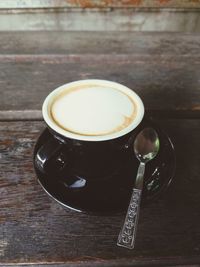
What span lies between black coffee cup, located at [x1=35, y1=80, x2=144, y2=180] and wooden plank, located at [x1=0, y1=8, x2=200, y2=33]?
984mm

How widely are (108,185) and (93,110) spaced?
110 mm

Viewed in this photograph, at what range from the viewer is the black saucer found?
1.35 feet

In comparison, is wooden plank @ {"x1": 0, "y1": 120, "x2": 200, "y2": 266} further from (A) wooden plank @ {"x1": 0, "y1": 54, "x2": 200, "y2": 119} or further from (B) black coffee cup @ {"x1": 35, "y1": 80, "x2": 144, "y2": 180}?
(A) wooden plank @ {"x1": 0, "y1": 54, "x2": 200, "y2": 119}

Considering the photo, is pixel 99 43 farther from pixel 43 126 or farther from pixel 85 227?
pixel 85 227

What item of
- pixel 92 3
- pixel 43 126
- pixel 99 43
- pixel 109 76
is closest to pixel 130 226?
pixel 43 126

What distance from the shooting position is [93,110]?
17.8 inches

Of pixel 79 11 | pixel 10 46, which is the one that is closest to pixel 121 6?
pixel 79 11

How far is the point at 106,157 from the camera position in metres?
0.44

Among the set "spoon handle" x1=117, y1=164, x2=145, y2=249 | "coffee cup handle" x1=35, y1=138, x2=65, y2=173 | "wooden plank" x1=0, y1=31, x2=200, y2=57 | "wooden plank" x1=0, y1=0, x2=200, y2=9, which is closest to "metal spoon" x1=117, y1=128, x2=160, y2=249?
"spoon handle" x1=117, y1=164, x2=145, y2=249

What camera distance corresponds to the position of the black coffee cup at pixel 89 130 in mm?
418

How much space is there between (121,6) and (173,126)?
A: 0.94 metres

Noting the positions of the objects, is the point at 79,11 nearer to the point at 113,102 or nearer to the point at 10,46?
the point at 10,46

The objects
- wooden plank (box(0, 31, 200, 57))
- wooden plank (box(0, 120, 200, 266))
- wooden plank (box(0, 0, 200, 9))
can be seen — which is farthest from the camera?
wooden plank (box(0, 0, 200, 9))

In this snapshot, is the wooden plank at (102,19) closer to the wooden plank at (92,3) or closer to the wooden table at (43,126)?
the wooden plank at (92,3)
